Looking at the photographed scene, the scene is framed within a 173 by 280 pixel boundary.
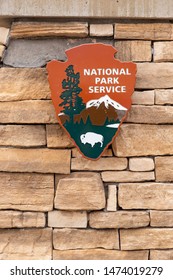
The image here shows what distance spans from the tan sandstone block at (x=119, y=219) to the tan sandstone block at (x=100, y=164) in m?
0.25

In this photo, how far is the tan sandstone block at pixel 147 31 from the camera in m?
2.29

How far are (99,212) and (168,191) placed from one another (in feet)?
1.30

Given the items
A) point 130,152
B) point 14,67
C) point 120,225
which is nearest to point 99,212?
point 120,225

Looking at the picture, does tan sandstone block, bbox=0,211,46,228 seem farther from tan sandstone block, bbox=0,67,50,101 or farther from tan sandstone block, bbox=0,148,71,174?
tan sandstone block, bbox=0,67,50,101

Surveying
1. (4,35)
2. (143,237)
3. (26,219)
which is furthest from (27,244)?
(4,35)

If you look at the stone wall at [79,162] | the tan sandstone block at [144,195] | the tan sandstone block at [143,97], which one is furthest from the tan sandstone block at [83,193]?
the tan sandstone block at [143,97]

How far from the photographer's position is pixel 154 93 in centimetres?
230

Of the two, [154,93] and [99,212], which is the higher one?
[154,93]

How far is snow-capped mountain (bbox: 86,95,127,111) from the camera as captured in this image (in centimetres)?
223

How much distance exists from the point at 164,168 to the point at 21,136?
0.81 m

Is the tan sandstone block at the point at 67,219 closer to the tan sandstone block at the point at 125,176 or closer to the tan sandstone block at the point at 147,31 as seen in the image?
the tan sandstone block at the point at 125,176

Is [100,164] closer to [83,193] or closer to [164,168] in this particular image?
[83,193]

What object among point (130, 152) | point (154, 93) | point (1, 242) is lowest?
point (1, 242)

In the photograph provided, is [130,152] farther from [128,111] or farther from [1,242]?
[1,242]
